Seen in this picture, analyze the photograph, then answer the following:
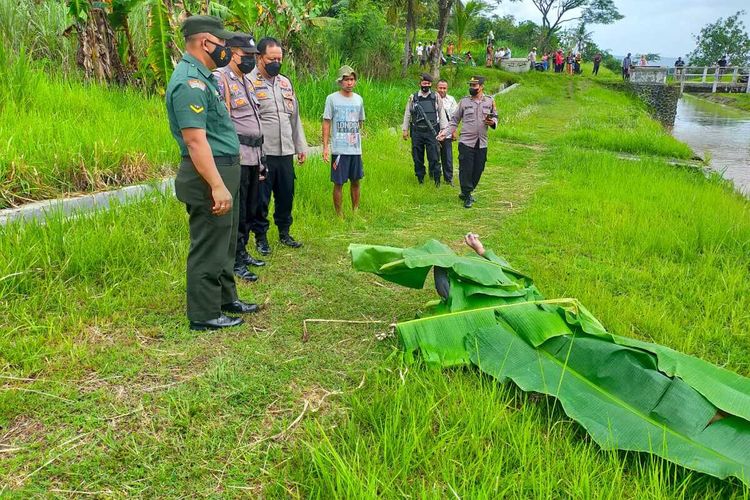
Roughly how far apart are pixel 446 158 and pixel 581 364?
6.04 meters

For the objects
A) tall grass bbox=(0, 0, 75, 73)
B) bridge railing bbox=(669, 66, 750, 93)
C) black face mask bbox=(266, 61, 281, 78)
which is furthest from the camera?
bridge railing bbox=(669, 66, 750, 93)

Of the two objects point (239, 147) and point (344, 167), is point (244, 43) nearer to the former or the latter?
point (239, 147)

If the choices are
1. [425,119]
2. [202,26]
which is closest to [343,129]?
[425,119]

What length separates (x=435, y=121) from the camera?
7.65 meters

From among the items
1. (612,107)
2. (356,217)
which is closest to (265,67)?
(356,217)

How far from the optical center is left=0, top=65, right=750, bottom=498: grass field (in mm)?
2037

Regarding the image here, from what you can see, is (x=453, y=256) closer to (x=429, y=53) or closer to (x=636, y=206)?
(x=636, y=206)

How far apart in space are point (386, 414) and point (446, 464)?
357mm

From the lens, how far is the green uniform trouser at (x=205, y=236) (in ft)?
9.54

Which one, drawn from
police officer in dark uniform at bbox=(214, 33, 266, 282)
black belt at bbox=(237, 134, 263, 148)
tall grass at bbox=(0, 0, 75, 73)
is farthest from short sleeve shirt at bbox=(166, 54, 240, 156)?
tall grass at bbox=(0, 0, 75, 73)

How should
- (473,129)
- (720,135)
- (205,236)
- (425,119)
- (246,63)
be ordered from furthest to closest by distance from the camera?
(720,135) → (425,119) → (473,129) → (246,63) → (205,236)

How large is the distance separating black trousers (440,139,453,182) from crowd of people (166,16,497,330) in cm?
71

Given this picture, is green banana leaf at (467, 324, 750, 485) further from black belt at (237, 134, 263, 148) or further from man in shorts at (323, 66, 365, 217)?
man in shorts at (323, 66, 365, 217)

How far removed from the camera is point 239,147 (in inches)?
128
